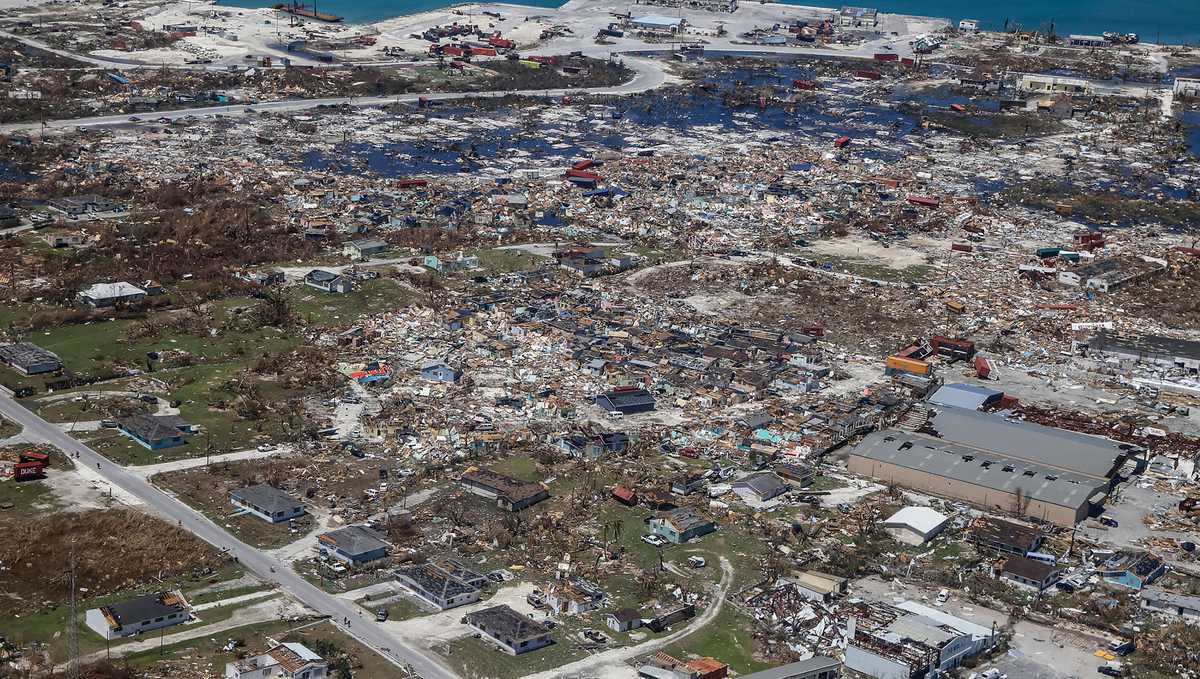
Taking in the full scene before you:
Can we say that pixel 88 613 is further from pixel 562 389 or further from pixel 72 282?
pixel 72 282

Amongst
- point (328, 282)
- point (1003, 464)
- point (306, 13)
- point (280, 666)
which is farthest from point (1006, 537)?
point (306, 13)

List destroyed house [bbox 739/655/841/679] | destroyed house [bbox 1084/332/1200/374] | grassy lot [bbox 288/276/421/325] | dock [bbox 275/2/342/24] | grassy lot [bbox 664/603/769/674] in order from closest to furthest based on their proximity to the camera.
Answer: destroyed house [bbox 739/655/841/679] < grassy lot [bbox 664/603/769/674] < destroyed house [bbox 1084/332/1200/374] < grassy lot [bbox 288/276/421/325] < dock [bbox 275/2/342/24]

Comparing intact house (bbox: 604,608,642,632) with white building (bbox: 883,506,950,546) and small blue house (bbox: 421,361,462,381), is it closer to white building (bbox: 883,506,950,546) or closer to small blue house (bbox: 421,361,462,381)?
white building (bbox: 883,506,950,546)

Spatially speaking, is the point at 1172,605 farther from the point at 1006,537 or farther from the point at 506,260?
the point at 506,260

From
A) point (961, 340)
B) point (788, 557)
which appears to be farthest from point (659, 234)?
point (788, 557)

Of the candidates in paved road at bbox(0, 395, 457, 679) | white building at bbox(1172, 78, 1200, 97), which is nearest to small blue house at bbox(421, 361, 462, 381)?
paved road at bbox(0, 395, 457, 679)

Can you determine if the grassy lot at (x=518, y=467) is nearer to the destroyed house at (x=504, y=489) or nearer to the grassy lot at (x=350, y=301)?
the destroyed house at (x=504, y=489)
